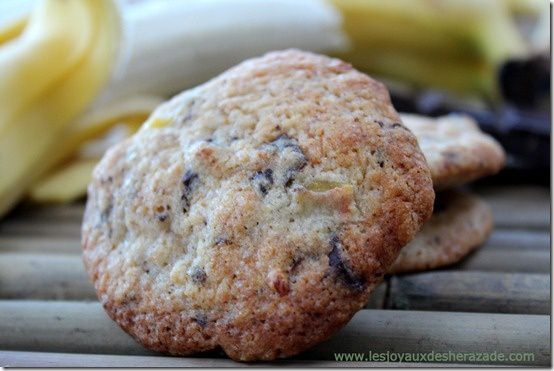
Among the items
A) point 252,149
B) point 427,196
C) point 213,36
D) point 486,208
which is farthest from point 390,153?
point 213,36

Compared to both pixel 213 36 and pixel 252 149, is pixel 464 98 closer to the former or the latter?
pixel 213 36

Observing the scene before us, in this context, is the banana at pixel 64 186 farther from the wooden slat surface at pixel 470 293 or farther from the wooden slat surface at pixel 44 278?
the wooden slat surface at pixel 470 293

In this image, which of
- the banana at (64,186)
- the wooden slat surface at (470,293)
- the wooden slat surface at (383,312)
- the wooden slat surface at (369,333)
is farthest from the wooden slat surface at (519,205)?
the banana at (64,186)

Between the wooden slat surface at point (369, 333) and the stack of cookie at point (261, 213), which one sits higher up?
the stack of cookie at point (261, 213)

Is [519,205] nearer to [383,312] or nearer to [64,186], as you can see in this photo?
[383,312]

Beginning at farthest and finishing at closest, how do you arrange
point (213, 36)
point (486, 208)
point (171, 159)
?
point (213, 36), point (486, 208), point (171, 159)

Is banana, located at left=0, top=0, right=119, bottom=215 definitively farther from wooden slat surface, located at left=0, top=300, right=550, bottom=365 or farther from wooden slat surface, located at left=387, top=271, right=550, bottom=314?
wooden slat surface, located at left=387, top=271, right=550, bottom=314
